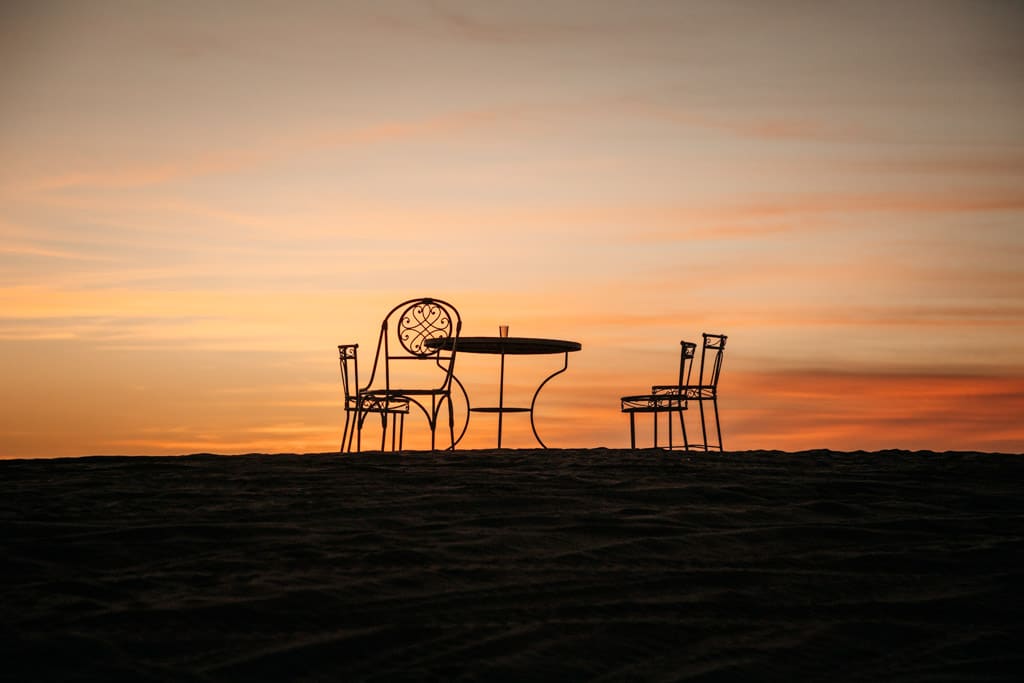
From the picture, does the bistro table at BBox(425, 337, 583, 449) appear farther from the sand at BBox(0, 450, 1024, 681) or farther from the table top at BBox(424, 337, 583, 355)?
the sand at BBox(0, 450, 1024, 681)

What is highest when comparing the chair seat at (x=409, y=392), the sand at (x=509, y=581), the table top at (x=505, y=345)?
the table top at (x=505, y=345)

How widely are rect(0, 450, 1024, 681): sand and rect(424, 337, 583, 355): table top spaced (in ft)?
11.7

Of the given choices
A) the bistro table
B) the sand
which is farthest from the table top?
the sand

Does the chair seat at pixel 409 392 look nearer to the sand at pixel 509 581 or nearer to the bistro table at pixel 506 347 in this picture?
the bistro table at pixel 506 347

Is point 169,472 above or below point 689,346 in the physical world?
below

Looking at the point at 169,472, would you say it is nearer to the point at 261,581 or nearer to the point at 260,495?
the point at 260,495

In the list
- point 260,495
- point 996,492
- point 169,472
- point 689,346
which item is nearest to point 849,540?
point 996,492

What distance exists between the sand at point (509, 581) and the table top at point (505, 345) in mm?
3564

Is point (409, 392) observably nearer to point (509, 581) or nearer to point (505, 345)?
point (505, 345)

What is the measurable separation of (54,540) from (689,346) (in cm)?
598

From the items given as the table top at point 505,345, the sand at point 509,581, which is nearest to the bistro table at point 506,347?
the table top at point 505,345

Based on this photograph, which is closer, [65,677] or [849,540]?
[65,677]

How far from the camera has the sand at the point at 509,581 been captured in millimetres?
1274

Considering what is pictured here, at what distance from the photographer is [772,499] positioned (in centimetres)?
255
